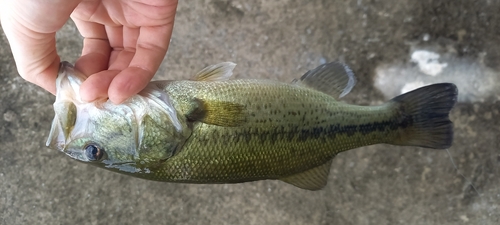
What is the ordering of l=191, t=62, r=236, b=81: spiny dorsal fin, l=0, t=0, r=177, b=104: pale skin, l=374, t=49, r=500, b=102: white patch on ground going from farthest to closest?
1. l=374, t=49, r=500, b=102: white patch on ground
2. l=191, t=62, r=236, b=81: spiny dorsal fin
3. l=0, t=0, r=177, b=104: pale skin

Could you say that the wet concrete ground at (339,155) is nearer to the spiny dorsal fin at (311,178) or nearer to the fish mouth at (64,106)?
the spiny dorsal fin at (311,178)

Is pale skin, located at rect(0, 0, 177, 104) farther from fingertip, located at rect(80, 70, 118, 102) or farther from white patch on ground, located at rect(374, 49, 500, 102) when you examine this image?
white patch on ground, located at rect(374, 49, 500, 102)

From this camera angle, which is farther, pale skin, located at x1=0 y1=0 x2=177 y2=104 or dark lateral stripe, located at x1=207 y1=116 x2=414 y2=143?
dark lateral stripe, located at x1=207 y1=116 x2=414 y2=143

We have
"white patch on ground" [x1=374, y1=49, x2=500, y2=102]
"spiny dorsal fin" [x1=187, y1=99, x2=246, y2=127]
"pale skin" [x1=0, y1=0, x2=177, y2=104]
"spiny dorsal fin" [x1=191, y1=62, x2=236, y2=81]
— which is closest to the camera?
"pale skin" [x1=0, y1=0, x2=177, y2=104]

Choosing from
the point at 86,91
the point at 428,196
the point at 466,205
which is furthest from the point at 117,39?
the point at 466,205

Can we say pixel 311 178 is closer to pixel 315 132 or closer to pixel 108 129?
pixel 315 132

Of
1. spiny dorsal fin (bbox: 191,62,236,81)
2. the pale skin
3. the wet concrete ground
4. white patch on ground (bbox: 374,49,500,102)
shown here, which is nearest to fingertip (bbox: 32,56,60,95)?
the pale skin
